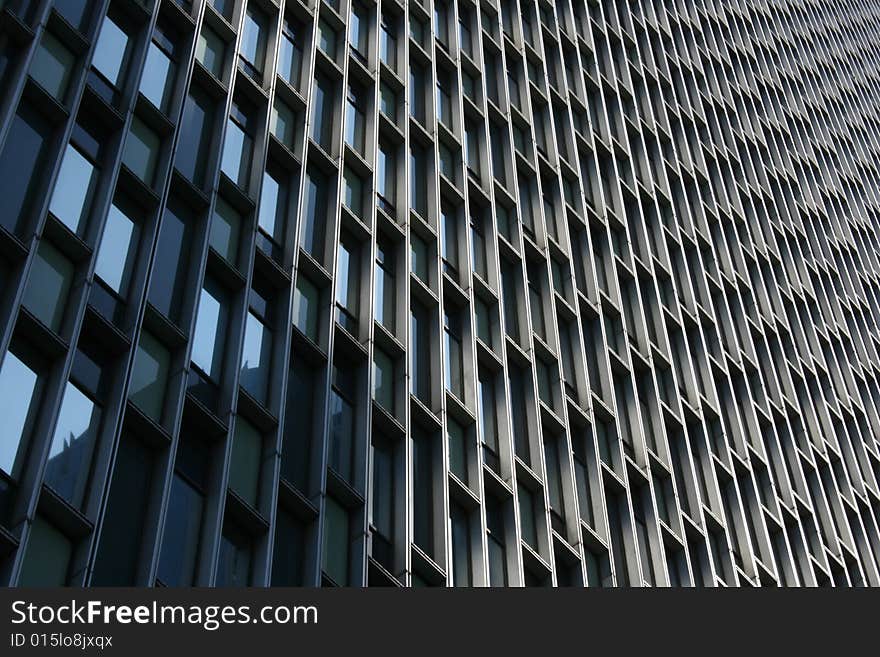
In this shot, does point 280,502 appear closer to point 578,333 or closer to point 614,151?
point 578,333

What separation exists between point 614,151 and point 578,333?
12595 millimetres

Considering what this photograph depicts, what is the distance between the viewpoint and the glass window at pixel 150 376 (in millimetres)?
24703

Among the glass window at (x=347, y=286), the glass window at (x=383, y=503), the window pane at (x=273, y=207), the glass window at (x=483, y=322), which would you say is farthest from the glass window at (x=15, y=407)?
the glass window at (x=483, y=322)

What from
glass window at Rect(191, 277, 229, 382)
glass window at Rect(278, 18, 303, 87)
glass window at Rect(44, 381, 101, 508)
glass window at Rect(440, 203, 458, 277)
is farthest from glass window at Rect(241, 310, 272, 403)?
glass window at Rect(440, 203, 458, 277)

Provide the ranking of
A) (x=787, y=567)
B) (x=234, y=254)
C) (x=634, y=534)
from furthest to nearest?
1. (x=787, y=567)
2. (x=634, y=534)
3. (x=234, y=254)

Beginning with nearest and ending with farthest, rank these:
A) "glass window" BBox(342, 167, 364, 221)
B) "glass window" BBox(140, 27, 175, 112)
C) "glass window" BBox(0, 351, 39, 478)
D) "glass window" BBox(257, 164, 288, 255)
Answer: "glass window" BBox(0, 351, 39, 478) < "glass window" BBox(140, 27, 175, 112) < "glass window" BBox(257, 164, 288, 255) < "glass window" BBox(342, 167, 364, 221)

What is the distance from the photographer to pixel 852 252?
221 feet

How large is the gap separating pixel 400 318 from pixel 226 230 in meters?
5.25

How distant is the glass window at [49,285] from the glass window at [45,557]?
12.0 ft

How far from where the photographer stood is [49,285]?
79.3ft

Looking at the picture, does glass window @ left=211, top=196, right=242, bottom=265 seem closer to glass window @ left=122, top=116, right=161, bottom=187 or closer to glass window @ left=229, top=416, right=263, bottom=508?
glass window @ left=122, top=116, right=161, bottom=187

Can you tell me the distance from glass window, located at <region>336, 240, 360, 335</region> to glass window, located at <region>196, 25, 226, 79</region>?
15.9ft

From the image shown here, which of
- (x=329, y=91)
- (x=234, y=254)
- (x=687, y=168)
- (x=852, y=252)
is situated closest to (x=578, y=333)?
(x=329, y=91)

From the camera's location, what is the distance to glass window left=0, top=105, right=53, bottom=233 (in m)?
24.4
